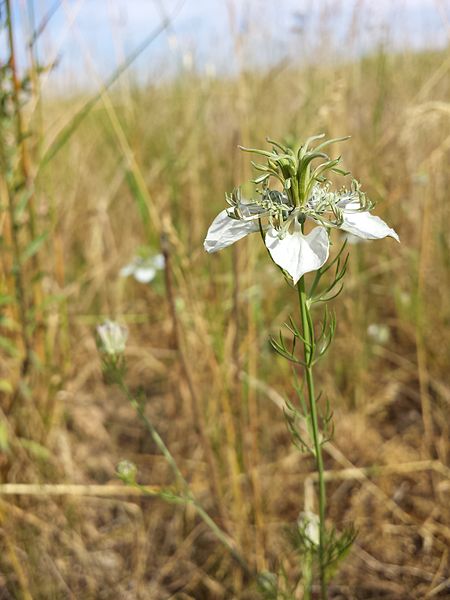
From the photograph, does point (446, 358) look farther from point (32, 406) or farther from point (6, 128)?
point (6, 128)

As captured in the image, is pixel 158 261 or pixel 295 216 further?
pixel 158 261

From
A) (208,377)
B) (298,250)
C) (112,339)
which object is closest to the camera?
(298,250)

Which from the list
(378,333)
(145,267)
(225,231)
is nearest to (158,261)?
(145,267)

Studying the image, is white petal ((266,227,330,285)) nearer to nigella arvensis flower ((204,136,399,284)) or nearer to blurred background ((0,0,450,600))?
nigella arvensis flower ((204,136,399,284))

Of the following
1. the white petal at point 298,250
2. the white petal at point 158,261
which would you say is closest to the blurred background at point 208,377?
the white petal at point 158,261

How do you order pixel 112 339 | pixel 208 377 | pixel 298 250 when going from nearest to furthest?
pixel 298 250
pixel 112 339
pixel 208 377

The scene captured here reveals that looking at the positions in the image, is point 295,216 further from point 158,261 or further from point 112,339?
point 158,261
